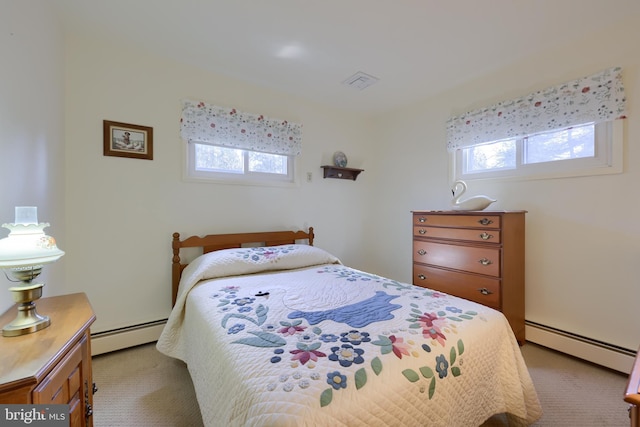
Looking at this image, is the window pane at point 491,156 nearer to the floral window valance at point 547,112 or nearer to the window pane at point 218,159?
the floral window valance at point 547,112

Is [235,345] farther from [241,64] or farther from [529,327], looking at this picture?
[529,327]

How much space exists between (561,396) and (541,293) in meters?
0.83

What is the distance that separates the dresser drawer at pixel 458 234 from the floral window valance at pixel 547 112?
0.91 m

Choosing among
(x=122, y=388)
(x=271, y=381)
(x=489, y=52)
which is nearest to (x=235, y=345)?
(x=271, y=381)

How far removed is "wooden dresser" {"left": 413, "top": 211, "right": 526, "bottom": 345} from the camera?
205cm

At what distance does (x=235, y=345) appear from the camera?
3.46 feet

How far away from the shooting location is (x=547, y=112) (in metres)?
2.12

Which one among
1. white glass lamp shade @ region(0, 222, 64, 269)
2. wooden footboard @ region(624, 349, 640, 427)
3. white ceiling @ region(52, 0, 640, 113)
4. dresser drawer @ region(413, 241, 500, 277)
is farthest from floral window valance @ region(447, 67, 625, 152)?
white glass lamp shade @ region(0, 222, 64, 269)

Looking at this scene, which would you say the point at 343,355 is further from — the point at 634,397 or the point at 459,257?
the point at 459,257

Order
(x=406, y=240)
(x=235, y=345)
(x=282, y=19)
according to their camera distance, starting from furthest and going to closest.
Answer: (x=406, y=240), (x=282, y=19), (x=235, y=345)

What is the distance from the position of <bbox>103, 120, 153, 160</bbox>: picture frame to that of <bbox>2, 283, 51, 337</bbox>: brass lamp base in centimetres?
148

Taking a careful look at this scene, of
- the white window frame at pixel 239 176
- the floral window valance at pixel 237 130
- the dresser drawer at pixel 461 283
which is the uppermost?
the floral window valance at pixel 237 130

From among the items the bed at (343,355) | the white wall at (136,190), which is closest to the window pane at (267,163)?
the white wall at (136,190)

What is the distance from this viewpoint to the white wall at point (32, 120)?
111 centimetres
